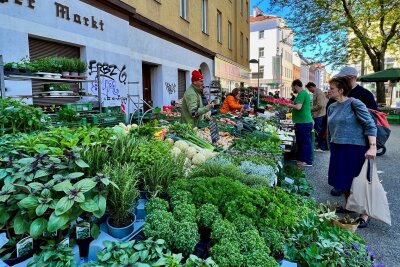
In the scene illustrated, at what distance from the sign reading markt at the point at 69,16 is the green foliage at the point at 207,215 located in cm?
552

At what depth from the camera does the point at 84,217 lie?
5.71ft

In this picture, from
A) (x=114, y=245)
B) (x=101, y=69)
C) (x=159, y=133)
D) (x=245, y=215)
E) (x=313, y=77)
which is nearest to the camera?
(x=114, y=245)

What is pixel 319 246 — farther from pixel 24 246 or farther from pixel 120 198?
pixel 24 246

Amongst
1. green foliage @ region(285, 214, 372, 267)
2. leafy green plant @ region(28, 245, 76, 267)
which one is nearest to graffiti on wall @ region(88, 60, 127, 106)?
green foliage @ region(285, 214, 372, 267)

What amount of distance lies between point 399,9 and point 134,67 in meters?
14.4

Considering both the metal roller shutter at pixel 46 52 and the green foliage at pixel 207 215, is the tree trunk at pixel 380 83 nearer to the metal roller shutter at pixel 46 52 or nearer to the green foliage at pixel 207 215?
the metal roller shutter at pixel 46 52

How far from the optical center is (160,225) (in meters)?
1.67

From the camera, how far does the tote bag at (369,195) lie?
3.47 metres

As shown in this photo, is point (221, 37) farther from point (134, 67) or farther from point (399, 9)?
point (134, 67)

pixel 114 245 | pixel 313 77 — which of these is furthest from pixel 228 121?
pixel 313 77

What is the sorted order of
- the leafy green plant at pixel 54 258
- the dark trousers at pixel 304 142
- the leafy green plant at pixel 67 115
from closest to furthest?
the leafy green plant at pixel 54 258
the leafy green plant at pixel 67 115
the dark trousers at pixel 304 142

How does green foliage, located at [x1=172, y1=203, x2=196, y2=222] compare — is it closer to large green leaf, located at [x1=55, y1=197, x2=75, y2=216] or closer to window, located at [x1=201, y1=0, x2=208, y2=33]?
large green leaf, located at [x1=55, y1=197, x2=75, y2=216]

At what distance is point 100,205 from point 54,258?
31 centimetres

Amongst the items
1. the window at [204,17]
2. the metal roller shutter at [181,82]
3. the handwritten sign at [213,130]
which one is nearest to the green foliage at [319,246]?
the handwritten sign at [213,130]
